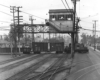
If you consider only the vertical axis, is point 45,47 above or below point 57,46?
below

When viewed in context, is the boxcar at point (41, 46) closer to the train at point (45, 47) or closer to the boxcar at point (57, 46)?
the train at point (45, 47)

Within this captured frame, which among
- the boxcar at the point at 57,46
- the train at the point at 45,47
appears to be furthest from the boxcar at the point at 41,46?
the boxcar at the point at 57,46

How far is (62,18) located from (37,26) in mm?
6115

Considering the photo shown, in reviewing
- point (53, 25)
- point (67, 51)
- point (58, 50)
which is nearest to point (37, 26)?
point (53, 25)

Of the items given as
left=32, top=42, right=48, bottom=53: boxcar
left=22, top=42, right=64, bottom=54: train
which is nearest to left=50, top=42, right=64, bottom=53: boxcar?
left=22, top=42, right=64, bottom=54: train

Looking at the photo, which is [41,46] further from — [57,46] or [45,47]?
[57,46]

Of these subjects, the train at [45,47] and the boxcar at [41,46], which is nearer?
the train at [45,47]

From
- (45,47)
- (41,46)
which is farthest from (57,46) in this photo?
(41,46)

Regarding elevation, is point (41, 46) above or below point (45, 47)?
above

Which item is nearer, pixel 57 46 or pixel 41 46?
pixel 57 46

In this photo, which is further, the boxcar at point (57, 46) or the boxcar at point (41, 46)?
the boxcar at point (41, 46)

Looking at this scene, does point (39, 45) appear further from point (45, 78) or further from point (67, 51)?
point (45, 78)

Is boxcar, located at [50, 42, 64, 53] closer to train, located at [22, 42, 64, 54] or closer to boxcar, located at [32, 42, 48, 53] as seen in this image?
train, located at [22, 42, 64, 54]

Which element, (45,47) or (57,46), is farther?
(45,47)
